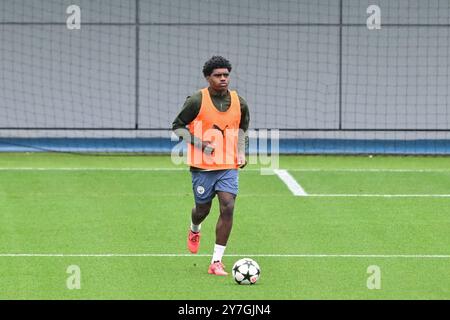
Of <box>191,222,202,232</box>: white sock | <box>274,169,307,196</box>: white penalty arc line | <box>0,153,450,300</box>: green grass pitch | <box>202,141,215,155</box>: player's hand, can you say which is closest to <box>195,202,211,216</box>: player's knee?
<box>191,222,202,232</box>: white sock

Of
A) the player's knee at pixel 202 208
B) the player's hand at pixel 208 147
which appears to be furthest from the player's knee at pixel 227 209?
the player's hand at pixel 208 147

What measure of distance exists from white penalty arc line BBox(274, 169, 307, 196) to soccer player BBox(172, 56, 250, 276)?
21.1 ft

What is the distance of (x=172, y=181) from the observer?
21.2 meters

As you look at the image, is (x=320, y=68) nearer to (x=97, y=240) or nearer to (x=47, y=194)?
(x=47, y=194)

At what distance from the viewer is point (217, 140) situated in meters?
13.3

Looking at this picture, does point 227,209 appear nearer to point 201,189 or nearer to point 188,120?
point 201,189

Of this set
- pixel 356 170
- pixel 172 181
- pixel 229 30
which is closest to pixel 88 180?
pixel 172 181

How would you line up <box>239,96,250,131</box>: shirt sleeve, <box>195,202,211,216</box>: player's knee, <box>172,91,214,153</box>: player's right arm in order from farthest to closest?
<box>195,202,211,216</box>: player's knee, <box>239,96,250,131</box>: shirt sleeve, <box>172,91,214,153</box>: player's right arm

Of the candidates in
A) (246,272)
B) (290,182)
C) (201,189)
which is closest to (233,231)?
(201,189)

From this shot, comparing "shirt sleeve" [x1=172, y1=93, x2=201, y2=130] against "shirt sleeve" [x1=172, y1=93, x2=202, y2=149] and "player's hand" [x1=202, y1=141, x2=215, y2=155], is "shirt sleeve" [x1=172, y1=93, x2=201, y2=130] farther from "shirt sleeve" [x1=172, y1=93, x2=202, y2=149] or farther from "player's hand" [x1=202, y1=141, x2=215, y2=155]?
"player's hand" [x1=202, y1=141, x2=215, y2=155]

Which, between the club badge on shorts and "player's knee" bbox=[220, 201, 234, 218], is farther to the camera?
the club badge on shorts

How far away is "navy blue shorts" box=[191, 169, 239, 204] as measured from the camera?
13.3 meters

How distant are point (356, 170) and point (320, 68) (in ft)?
14.0

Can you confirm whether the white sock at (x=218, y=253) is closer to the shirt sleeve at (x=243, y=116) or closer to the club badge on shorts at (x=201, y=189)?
the club badge on shorts at (x=201, y=189)
